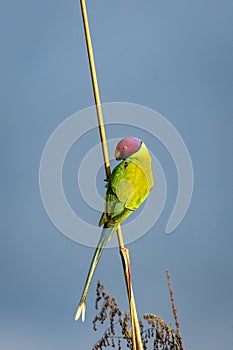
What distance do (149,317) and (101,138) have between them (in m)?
0.88

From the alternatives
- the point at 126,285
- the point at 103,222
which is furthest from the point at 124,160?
the point at 126,285

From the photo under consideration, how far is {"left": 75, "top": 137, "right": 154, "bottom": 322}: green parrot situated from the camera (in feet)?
4.89

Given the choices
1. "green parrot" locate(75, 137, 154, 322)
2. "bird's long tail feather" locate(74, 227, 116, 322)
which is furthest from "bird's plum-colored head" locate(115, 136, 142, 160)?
"bird's long tail feather" locate(74, 227, 116, 322)

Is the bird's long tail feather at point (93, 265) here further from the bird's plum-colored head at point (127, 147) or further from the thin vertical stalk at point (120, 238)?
the bird's plum-colored head at point (127, 147)

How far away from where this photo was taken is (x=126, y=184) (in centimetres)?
154

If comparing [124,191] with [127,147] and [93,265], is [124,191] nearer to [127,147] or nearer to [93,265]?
[127,147]

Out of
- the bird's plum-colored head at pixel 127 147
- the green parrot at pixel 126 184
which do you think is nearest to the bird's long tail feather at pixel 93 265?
the green parrot at pixel 126 184

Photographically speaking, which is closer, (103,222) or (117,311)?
(103,222)

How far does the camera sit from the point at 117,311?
2109 mm

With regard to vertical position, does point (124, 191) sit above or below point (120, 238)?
above

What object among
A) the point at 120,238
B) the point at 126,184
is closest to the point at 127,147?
the point at 126,184

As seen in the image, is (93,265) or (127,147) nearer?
(93,265)

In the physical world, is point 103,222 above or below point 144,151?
below

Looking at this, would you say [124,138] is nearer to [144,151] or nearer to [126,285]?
[144,151]
